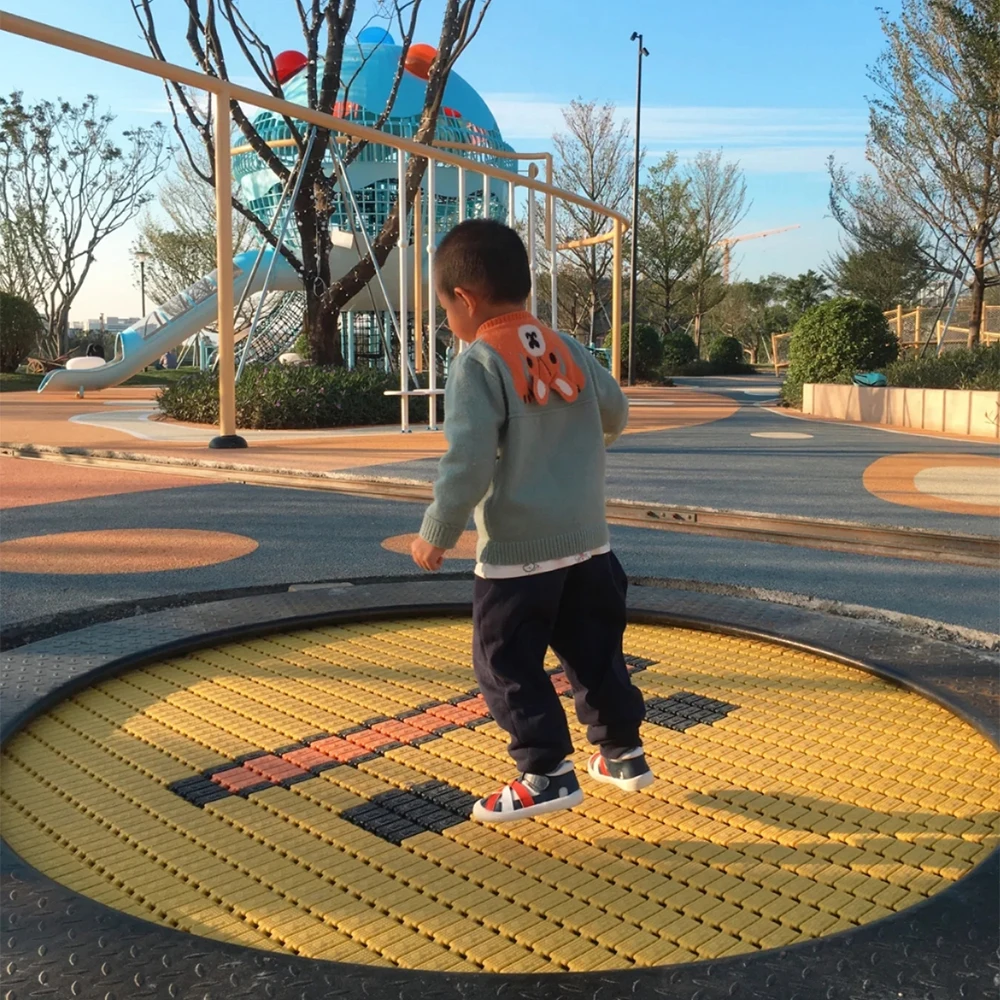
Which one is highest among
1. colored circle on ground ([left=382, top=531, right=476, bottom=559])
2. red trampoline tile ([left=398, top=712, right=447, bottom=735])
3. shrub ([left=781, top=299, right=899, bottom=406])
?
shrub ([left=781, top=299, right=899, bottom=406])

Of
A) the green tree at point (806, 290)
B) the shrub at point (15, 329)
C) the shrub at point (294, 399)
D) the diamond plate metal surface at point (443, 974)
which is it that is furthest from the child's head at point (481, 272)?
the green tree at point (806, 290)

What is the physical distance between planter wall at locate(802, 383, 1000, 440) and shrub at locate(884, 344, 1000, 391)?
46 cm

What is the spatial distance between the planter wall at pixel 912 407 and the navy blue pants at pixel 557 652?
1011 cm

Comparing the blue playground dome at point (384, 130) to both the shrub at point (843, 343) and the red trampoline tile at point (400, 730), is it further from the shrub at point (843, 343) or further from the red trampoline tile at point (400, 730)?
the red trampoline tile at point (400, 730)

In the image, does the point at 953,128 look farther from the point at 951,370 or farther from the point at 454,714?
the point at 454,714

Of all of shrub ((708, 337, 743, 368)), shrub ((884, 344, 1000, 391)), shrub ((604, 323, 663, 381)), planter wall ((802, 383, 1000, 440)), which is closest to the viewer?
planter wall ((802, 383, 1000, 440))

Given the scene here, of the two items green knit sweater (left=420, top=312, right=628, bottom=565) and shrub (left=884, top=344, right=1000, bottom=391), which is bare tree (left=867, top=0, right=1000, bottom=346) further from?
green knit sweater (left=420, top=312, right=628, bottom=565)

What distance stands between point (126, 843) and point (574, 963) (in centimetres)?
87

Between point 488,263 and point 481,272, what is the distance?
0.02 m

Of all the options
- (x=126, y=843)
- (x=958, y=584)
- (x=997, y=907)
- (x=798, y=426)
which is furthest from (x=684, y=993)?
(x=798, y=426)

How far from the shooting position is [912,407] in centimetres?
1235

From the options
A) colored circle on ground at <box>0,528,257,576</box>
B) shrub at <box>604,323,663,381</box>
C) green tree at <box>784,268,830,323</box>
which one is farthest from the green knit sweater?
green tree at <box>784,268,830,323</box>

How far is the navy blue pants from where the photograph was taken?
192 centimetres

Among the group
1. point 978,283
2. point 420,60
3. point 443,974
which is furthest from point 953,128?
point 443,974
